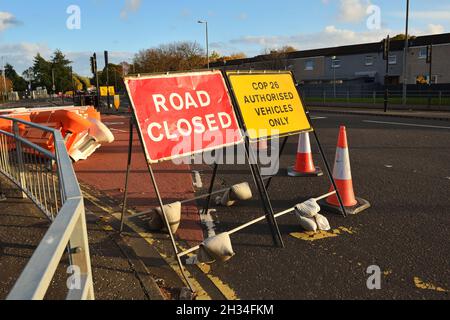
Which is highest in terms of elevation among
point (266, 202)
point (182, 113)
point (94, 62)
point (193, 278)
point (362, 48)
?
point (362, 48)

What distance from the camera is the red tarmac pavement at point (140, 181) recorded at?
16.7 ft

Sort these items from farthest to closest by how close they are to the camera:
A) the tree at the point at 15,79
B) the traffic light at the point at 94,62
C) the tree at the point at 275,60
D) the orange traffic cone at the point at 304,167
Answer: the tree at the point at 15,79, the tree at the point at 275,60, the traffic light at the point at 94,62, the orange traffic cone at the point at 304,167

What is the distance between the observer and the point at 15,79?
118375 mm

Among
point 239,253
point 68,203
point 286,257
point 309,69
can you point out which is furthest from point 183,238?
point 309,69

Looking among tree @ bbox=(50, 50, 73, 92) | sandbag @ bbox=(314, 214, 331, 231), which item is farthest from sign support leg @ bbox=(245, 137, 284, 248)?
tree @ bbox=(50, 50, 73, 92)

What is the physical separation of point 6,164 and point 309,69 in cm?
5166

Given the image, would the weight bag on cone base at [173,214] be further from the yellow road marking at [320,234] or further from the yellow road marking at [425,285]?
the yellow road marking at [425,285]

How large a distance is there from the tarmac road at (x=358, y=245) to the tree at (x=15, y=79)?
128m

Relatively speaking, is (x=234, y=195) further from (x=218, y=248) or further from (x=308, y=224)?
(x=218, y=248)

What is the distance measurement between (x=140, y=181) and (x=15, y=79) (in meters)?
130

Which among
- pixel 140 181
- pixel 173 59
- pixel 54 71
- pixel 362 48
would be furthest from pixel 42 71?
pixel 140 181

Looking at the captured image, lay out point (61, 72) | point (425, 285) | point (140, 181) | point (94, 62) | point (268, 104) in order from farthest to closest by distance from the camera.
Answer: point (61, 72), point (94, 62), point (140, 181), point (268, 104), point (425, 285)

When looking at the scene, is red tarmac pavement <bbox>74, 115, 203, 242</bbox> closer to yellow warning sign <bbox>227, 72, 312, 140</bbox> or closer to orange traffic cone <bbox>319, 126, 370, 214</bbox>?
yellow warning sign <bbox>227, 72, 312, 140</bbox>

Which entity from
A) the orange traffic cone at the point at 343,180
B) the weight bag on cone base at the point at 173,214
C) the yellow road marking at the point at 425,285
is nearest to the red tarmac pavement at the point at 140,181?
the weight bag on cone base at the point at 173,214
